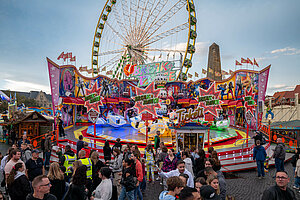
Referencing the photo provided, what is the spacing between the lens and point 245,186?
758 cm

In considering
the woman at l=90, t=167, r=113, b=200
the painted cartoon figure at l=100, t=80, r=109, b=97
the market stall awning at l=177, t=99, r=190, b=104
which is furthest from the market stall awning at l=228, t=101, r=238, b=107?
the woman at l=90, t=167, r=113, b=200

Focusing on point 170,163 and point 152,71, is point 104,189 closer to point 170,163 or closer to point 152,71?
point 170,163

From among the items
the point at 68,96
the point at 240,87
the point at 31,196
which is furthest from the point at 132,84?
the point at 31,196

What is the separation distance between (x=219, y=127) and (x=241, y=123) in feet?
20.5

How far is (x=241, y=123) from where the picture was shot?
26.5 m

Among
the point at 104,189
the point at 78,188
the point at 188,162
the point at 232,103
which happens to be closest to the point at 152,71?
the point at 232,103

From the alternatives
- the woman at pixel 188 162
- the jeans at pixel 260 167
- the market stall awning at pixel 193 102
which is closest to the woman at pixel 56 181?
the woman at pixel 188 162

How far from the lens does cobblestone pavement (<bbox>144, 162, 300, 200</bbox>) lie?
6.69m

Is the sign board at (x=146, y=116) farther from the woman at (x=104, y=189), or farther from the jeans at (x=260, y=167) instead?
the woman at (x=104, y=189)

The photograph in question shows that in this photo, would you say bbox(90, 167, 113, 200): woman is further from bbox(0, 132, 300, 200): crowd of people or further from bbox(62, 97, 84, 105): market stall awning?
bbox(62, 97, 84, 105): market stall awning

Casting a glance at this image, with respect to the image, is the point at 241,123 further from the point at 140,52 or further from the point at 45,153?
the point at 45,153

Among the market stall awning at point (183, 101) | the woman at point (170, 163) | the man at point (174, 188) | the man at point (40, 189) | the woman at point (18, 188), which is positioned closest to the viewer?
the man at point (40, 189)

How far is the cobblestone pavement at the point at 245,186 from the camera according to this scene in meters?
6.69

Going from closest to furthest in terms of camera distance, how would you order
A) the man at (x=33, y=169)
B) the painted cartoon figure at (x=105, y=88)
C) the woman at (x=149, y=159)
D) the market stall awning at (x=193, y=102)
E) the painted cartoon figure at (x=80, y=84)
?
the man at (x=33, y=169)
the woman at (x=149, y=159)
the painted cartoon figure at (x=80, y=84)
the painted cartoon figure at (x=105, y=88)
the market stall awning at (x=193, y=102)
